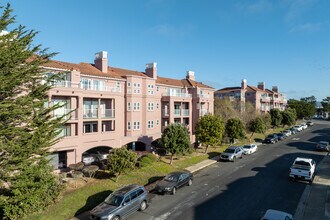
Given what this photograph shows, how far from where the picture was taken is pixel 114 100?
32.1 meters

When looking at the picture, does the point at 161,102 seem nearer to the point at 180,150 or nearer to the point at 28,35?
the point at 180,150

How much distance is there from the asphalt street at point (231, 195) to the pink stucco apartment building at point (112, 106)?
432 inches

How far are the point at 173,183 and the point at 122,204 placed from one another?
20.8 feet

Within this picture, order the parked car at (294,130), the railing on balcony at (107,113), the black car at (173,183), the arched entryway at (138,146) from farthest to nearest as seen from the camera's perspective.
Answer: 1. the parked car at (294,130)
2. the arched entryway at (138,146)
3. the railing on balcony at (107,113)
4. the black car at (173,183)

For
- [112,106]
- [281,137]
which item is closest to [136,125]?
[112,106]

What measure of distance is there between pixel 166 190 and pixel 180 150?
9.98 m

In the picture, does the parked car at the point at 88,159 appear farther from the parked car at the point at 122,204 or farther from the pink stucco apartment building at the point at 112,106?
the parked car at the point at 122,204

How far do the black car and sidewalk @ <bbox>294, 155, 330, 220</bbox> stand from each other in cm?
935

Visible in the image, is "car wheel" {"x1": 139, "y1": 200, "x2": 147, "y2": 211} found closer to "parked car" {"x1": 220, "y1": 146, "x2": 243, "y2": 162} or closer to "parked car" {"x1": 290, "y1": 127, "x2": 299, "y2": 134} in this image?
"parked car" {"x1": 220, "y1": 146, "x2": 243, "y2": 162}

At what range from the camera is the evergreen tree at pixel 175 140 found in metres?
30.2

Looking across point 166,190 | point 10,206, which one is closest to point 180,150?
point 166,190

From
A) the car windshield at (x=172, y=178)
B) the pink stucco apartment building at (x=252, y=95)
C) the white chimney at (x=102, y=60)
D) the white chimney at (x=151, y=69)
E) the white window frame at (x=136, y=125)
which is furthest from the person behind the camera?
the pink stucco apartment building at (x=252, y=95)

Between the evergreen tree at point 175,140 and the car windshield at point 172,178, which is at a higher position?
the evergreen tree at point 175,140

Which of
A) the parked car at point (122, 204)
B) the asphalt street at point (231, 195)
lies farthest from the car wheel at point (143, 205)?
the asphalt street at point (231, 195)
